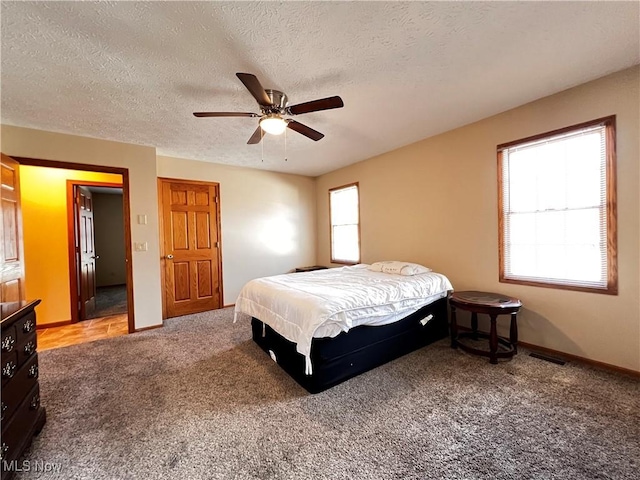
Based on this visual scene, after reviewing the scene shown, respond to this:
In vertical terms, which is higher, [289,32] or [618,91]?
[289,32]

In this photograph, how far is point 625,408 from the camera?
1.79 metres

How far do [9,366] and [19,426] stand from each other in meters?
0.36

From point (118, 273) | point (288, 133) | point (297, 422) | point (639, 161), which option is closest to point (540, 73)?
point (639, 161)

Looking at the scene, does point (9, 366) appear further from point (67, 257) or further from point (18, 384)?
point (67, 257)

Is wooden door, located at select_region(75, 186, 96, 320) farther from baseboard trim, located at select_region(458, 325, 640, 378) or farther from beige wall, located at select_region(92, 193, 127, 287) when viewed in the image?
baseboard trim, located at select_region(458, 325, 640, 378)

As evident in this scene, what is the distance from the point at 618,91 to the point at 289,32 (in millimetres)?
2789

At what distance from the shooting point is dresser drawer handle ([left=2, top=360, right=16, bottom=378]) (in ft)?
4.33

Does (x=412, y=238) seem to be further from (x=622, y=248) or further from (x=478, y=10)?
(x=478, y=10)

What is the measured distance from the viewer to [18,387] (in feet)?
4.81

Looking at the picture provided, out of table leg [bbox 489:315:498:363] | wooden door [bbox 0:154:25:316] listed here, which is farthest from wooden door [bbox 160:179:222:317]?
table leg [bbox 489:315:498:363]

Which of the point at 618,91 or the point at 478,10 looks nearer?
the point at 478,10

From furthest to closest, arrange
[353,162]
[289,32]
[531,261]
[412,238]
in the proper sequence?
[353,162]
[412,238]
[531,261]
[289,32]

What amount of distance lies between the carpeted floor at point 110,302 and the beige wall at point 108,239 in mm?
312

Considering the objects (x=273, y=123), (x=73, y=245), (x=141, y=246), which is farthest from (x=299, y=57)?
(x=73, y=245)
